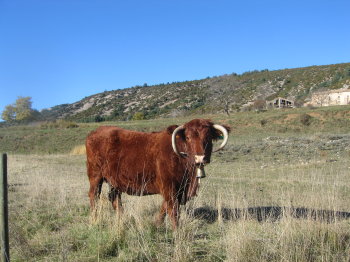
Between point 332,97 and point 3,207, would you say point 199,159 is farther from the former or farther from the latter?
point 332,97

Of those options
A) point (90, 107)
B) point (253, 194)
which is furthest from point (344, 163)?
point (90, 107)

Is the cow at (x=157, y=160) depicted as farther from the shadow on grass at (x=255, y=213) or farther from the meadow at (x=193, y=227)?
the shadow on grass at (x=255, y=213)

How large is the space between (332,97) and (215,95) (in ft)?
103

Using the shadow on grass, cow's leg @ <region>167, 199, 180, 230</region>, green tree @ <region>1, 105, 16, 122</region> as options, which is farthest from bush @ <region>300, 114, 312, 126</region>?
cow's leg @ <region>167, 199, 180, 230</region>

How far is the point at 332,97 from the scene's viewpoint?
2415 inches

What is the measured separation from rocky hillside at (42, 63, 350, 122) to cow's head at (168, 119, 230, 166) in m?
64.3

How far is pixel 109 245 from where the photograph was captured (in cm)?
474

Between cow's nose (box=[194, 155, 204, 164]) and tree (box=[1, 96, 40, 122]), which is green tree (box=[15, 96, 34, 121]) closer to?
tree (box=[1, 96, 40, 122])

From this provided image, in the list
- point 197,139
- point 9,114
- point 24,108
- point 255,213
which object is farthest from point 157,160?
point 9,114

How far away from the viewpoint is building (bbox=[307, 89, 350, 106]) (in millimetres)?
59688

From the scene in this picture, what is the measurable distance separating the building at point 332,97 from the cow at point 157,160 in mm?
58397

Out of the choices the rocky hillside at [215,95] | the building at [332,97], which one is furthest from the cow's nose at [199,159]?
the rocky hillside at [215,95]

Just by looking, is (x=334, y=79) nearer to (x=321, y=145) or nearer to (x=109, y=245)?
(x=321, y=145)

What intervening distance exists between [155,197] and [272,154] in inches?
615
